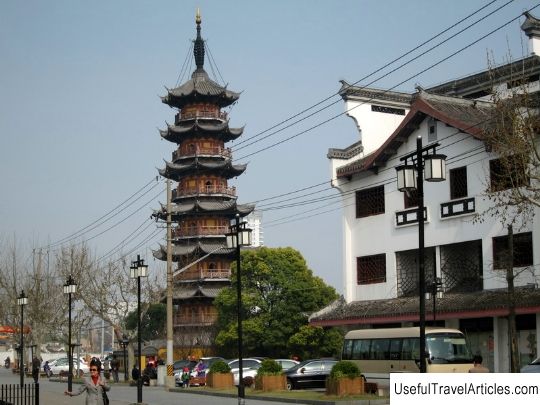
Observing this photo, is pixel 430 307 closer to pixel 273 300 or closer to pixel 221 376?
pixel 221 376

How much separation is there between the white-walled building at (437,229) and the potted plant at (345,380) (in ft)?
25.4

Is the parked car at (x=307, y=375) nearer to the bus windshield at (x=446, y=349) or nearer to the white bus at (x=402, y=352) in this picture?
the white bus at (x=402, y=352)

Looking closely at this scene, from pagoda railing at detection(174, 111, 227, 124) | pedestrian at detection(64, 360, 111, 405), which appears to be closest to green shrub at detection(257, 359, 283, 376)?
pedestrian at detection(64, 360, 111, 405)

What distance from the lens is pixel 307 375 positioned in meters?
38.1

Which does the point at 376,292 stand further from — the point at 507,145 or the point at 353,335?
the point at 507,145

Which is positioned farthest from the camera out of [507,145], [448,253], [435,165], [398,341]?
[448,253]

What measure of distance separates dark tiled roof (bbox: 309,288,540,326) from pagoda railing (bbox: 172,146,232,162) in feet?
128

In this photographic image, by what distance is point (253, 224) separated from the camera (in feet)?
460

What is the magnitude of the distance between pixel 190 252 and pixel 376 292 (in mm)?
38462

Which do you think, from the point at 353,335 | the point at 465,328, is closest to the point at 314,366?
the point at 353,335

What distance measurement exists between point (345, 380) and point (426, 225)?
13.0 meters

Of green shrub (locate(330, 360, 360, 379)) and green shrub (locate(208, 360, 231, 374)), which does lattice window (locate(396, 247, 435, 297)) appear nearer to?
green shrub (locate(208, 360, 231, 374))

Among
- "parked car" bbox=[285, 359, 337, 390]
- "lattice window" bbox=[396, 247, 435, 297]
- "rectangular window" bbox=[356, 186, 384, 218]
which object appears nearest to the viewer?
"parked car" bbox=[285, 359, 337, 390]

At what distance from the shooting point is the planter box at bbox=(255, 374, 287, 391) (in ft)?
120
